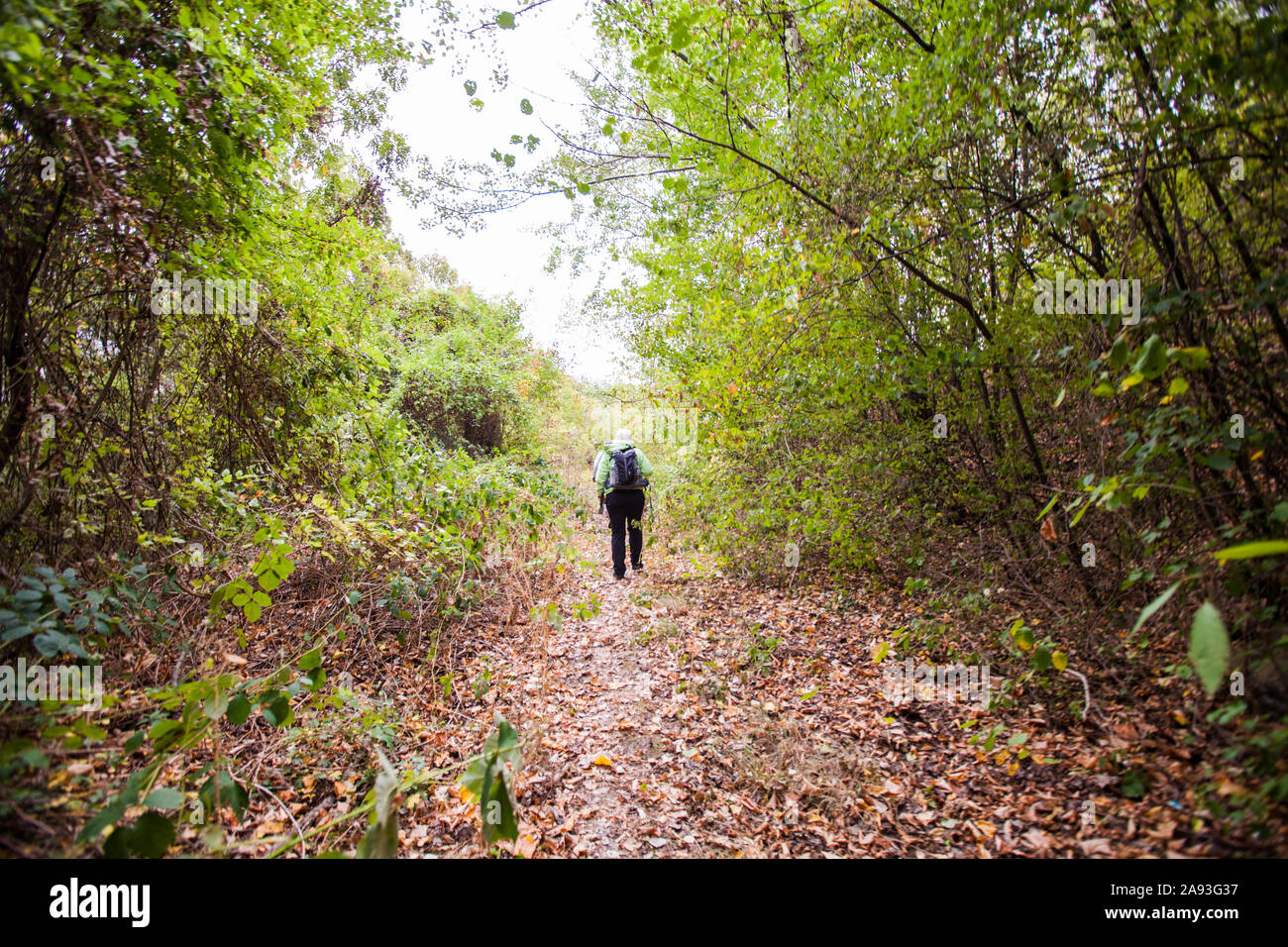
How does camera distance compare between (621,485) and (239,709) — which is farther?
(621,485)

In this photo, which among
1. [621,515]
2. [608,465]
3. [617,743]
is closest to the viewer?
[617,743]

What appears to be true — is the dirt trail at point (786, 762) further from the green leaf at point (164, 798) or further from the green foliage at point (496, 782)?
the green leaf at point (164, 798)

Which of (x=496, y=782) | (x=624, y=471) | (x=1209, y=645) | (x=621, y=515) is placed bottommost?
(x=496, y=782)

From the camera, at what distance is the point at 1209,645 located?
1.39m

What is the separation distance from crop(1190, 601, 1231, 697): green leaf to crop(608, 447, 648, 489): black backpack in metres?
6.36

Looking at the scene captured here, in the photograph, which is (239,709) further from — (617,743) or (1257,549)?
(1257,549)

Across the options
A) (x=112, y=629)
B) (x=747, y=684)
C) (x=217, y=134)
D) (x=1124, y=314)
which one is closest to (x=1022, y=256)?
(x=1124, y=314)

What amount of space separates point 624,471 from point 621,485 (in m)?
0.22

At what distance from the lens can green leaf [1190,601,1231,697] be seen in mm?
1345

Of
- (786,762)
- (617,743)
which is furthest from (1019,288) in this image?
(617,743)

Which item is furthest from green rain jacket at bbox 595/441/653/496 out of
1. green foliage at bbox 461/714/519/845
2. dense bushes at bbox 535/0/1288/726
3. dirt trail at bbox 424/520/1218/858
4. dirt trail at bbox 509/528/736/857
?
green foliage at bbox 461/714/519/845
